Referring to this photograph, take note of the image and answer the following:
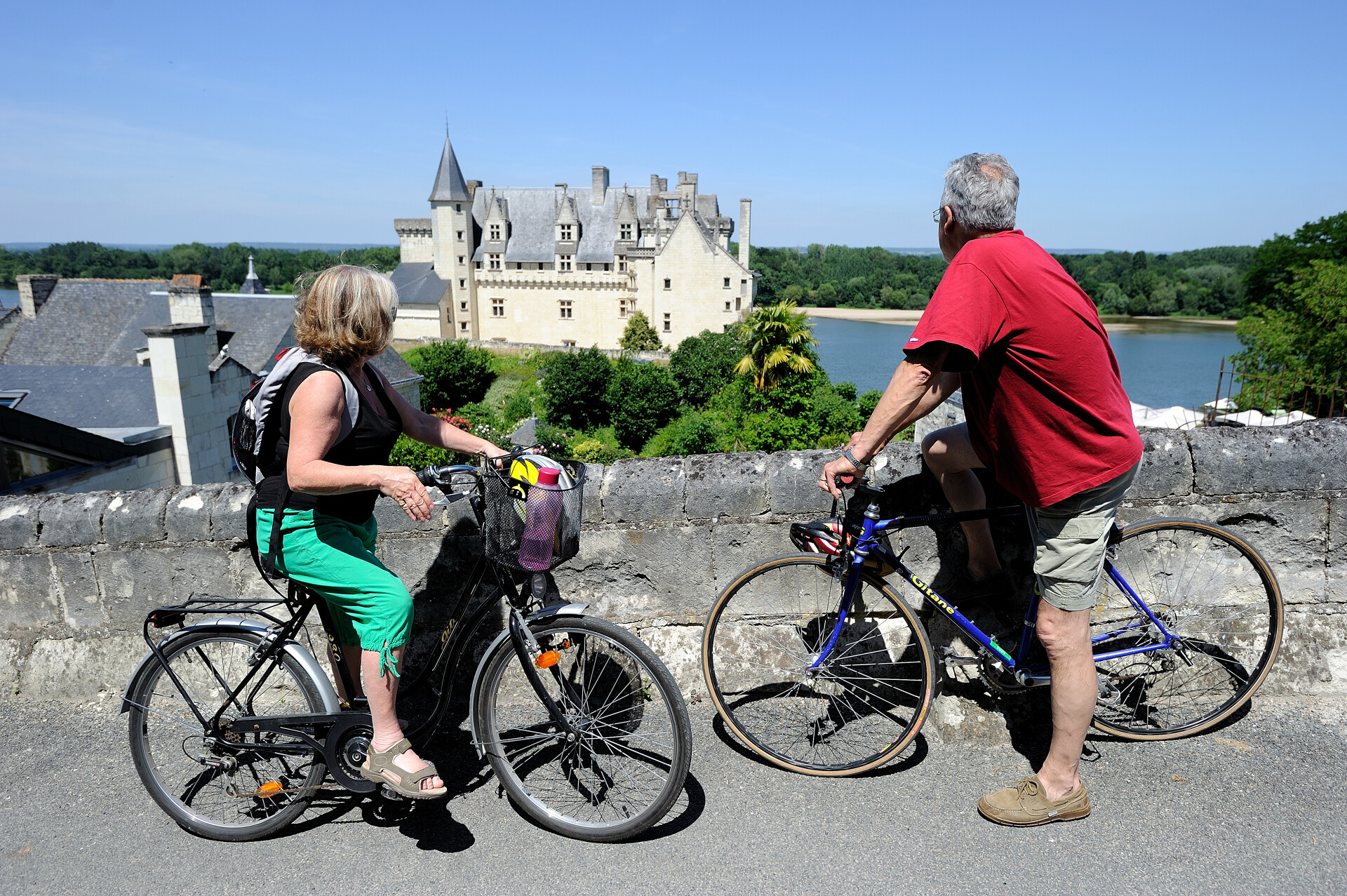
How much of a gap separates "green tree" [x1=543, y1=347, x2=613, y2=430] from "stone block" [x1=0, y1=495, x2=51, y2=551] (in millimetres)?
45533

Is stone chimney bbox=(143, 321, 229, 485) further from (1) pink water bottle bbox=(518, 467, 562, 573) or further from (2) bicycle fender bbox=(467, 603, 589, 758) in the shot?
(1) pink water bottle bbox=(518, 467, 562, 573)

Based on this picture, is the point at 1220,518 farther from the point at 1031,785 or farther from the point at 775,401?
the point at 775,401

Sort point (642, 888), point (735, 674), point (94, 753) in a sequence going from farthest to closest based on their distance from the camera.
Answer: point (735, 674), point (94, 753), point (642, 888)

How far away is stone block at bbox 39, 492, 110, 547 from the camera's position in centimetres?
339

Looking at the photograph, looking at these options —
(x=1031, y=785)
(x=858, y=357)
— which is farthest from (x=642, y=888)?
(x=858, y=357)

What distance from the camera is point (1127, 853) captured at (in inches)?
95.7

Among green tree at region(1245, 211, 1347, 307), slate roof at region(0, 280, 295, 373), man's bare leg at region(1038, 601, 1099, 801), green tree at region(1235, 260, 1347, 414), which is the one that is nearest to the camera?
man's bare leg at region(1038, 601, 1099, 801)

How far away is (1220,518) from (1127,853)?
1.48 metres

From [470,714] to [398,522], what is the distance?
901 millimetres

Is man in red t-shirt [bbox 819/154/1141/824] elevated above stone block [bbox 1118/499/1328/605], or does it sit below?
above

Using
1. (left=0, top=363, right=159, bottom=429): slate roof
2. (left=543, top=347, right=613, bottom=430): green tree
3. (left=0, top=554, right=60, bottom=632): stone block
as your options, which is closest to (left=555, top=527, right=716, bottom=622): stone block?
(left=0, top=554, right=60, bottom=632): stone block

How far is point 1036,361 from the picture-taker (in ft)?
7.87

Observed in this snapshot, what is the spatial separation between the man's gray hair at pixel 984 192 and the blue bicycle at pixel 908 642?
934 millimetres

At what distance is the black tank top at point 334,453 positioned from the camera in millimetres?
2385
